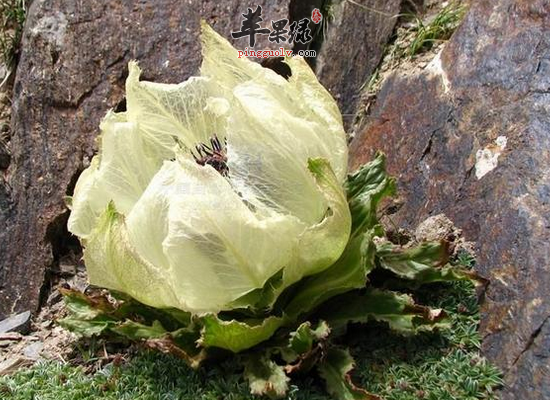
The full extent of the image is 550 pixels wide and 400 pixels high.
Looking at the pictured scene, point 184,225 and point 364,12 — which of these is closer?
point 184,225

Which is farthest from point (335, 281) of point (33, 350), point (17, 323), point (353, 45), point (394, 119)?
point (353, 45)

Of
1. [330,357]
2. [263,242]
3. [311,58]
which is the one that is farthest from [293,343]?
[311,58]

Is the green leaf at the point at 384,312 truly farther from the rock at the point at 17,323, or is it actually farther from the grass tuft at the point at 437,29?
the grass tuft at the point at 437,29

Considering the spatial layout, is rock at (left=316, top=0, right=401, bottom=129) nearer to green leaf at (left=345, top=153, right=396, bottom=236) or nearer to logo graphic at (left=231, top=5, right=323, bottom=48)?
logo graphic at (left=231, top=5, right=323, bottom=48)

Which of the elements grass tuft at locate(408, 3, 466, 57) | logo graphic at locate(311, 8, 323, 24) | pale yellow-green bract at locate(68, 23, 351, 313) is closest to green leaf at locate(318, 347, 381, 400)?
pale yellow-green bract at locate(68, 23, 351, 313)

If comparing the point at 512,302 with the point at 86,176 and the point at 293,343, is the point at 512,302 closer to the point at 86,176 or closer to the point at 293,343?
the point at 293,343

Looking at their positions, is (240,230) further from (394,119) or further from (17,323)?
(17,323)

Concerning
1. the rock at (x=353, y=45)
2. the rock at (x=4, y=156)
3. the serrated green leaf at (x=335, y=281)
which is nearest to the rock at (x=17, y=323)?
the rock at (x=4, y=156)
